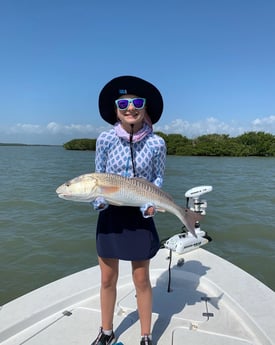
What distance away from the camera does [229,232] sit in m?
8.62

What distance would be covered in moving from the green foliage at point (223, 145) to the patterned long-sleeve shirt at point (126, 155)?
42.7m

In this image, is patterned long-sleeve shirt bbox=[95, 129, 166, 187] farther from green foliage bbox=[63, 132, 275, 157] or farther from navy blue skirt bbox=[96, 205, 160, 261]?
green foliage bbox=[63, 132, 275, 157]

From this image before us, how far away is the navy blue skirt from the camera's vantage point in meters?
2.40

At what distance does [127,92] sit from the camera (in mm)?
2463

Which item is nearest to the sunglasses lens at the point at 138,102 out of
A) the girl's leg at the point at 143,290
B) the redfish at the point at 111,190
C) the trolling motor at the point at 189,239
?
the redfish at the point at 111,190

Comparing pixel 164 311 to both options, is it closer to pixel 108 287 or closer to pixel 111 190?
pixel 108 287

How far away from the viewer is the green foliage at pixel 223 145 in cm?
4853

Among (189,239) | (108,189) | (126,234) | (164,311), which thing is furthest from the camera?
(189,239)

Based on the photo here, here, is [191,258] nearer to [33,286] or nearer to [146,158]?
[146,158]

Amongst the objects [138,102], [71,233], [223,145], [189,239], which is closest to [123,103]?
[138,102]

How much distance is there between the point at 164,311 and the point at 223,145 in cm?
4802

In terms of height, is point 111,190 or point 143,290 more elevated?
point 111,190

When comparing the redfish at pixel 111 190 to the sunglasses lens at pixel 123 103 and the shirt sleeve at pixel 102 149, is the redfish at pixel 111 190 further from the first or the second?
the sunglasses lens at pixel 123 103

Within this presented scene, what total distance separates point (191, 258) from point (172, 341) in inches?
59.9
